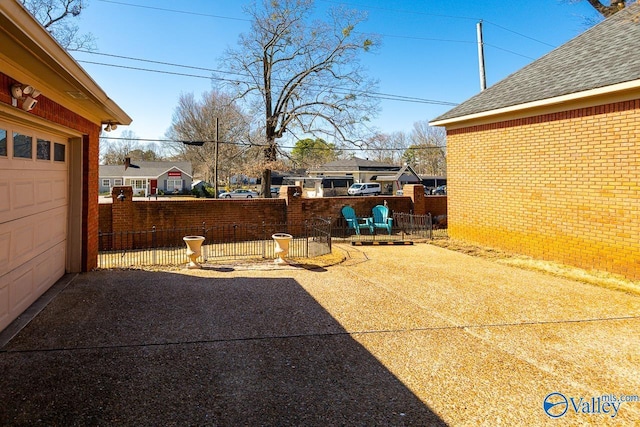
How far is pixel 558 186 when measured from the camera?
326 inches


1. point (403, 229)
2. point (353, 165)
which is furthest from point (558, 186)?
point (353, 165)

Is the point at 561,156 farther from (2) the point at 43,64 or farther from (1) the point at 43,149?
(1) the point at 43,149

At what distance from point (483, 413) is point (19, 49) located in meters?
5.38

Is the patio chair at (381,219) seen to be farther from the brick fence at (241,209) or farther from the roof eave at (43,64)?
the roof eave at (43,64)

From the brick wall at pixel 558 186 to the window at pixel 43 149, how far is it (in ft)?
33.7

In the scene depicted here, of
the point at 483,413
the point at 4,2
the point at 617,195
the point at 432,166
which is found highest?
the point at 432,166

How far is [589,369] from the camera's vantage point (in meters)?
3.51

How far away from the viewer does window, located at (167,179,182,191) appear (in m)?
43.5

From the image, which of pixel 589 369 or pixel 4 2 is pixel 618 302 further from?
pixel 4 2

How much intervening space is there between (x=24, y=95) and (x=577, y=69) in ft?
36.7

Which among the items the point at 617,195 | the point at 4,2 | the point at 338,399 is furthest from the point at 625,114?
the point at 4,2

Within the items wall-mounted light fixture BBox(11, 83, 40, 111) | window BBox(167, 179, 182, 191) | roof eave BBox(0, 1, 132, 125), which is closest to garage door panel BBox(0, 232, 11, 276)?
wall-mounted light fixture BBox(11, 83, 40, 111)

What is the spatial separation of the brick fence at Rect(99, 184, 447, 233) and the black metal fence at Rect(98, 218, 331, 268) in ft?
0.84

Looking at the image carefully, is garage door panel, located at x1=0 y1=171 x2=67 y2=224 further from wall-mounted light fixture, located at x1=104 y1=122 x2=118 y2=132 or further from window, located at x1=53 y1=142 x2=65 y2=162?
wall-mounted light fixture, located at x1=104 y1=122 x2=118 y2=132
